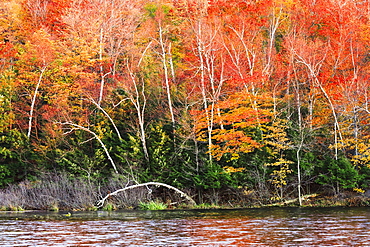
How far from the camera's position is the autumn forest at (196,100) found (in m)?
41.8

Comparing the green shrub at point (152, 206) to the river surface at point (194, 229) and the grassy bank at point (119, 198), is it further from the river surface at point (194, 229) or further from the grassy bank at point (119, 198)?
the river surface at point (194, 229)

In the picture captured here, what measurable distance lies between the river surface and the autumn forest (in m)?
6.32

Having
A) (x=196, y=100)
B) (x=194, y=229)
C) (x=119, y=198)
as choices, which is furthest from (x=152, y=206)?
(x=194, y=229)

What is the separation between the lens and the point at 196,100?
45781mm

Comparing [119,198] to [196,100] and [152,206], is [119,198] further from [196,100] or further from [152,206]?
[196,100]

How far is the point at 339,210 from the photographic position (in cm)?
3572

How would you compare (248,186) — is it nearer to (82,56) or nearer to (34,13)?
(82,56)

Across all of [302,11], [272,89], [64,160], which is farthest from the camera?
[302,11]

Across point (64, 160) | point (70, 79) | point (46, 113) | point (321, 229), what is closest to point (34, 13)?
point (70, 79)

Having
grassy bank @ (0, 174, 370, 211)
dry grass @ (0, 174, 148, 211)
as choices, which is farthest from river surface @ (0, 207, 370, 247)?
dry grass @ (0, 174, 148, 211)

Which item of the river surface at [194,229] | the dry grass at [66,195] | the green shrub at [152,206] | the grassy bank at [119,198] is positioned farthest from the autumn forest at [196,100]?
the river surface at [194,229]

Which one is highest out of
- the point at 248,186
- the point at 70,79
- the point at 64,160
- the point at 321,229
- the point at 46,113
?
the point at 70,79

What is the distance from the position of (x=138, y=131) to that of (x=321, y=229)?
22.1 metres

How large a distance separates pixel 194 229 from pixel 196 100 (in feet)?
67.6
